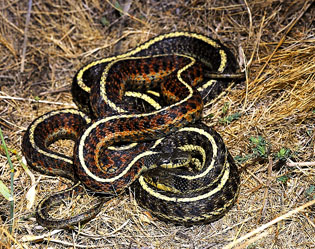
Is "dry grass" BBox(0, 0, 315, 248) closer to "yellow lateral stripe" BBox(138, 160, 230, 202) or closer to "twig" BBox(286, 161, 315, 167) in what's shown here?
"twig" BBox(286, 161, 315, 167)

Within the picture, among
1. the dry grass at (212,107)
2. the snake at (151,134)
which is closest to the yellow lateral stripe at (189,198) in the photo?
the snake at (151,134)

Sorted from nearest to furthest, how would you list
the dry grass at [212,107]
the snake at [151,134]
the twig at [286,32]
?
the dry grass at [212,107] → the snake at [151,134] → the twig at [286,32]

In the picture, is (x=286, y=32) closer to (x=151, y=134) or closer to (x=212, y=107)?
(x=212, y=107)

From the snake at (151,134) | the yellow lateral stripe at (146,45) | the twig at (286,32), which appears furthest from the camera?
the yellow lateral stripe at (146,45)

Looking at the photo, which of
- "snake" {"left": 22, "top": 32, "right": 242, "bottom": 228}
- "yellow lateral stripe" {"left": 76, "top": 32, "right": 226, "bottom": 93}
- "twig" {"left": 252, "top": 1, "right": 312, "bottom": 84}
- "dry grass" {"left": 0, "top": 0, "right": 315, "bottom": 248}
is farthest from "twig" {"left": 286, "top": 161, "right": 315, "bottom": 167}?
"yellow lateral stripe" {"left": 76, "top": 32, "right": 226, "bottom": 93}

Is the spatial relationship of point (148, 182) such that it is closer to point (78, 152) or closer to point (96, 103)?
point (78, 152)

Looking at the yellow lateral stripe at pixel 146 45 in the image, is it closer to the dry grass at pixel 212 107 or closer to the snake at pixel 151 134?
the snake at pixel 151 134
